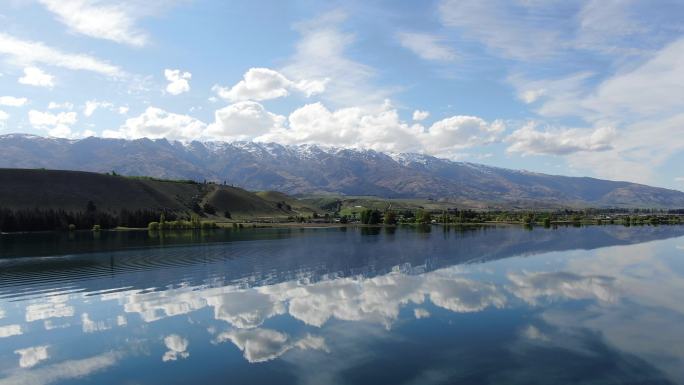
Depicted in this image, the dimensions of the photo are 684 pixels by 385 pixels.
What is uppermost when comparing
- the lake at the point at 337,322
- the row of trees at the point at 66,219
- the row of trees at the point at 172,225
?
Result: the row of trees at the point at 66,219

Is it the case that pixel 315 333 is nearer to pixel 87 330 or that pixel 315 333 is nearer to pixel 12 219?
pixel 87 330

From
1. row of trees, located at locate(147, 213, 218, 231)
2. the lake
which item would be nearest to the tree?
row of trees, located at locate(147, 213, 218, 231)

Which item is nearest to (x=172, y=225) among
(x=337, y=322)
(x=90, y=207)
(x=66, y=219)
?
(x=90, y=207)

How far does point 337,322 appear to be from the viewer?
4225 cm

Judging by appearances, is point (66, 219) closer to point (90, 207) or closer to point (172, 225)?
point (90, 207)

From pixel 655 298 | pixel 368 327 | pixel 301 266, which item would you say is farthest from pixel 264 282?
pixel 655 298

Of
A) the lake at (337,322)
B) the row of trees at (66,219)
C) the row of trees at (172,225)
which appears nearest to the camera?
the lake at (337,322)

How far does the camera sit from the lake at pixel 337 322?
99.5 ft

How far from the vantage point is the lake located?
99.5ft

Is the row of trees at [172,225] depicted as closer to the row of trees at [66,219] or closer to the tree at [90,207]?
the row of trees at [66,219]

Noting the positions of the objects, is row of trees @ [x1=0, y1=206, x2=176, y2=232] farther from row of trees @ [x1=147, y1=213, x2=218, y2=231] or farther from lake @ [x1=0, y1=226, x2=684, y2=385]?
lake @ [x1=0, y1=226, x2=684, y2=385]

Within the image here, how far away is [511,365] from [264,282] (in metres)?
36.4

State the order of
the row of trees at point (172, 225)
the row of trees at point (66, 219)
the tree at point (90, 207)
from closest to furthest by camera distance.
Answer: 1. the row of trees at point (66, 219)
2. the row of trees at point (172, 225)
3. the tree at point (90, 207)

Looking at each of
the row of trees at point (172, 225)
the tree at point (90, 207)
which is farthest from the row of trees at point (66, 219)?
the row of trees at point (172, 225)
